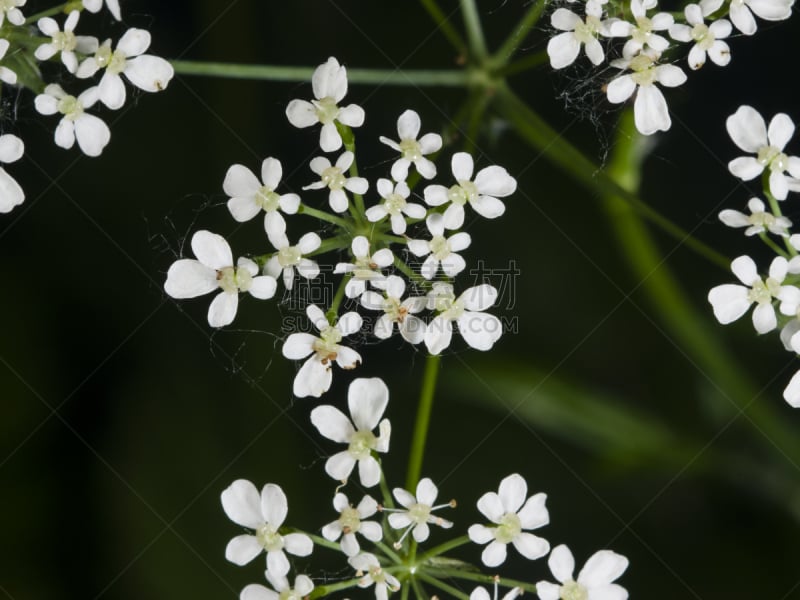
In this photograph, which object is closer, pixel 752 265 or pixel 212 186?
pixel 752 265

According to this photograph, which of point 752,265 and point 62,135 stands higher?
point 752,265

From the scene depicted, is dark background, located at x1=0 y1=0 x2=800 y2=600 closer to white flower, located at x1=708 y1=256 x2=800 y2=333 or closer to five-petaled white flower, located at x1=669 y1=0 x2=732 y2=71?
five-petaled white flower, located at x1=669 y1=0 x2=732 y2=71

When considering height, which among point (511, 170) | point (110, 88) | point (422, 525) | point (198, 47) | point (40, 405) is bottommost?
point (40, 405)

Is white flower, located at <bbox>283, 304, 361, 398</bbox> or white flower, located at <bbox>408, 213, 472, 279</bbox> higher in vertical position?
white flower, located at <bbox>408, 213, 472, 279</bbox>

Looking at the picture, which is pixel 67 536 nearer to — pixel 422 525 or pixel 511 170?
pixel 422 525

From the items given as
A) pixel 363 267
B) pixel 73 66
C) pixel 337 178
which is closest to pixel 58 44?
pixel 73 66

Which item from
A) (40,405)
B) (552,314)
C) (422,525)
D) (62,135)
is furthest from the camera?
(552,314)

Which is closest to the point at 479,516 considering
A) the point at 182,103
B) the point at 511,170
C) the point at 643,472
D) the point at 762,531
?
the point at 643,472

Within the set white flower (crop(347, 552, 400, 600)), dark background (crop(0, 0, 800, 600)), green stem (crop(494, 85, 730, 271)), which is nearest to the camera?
white flower (crop(347, 552, 400, 600))

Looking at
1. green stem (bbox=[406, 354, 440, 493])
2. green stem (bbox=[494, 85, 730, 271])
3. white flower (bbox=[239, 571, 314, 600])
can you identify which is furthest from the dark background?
white flower (bbox=[239, 571, 314, 600])
